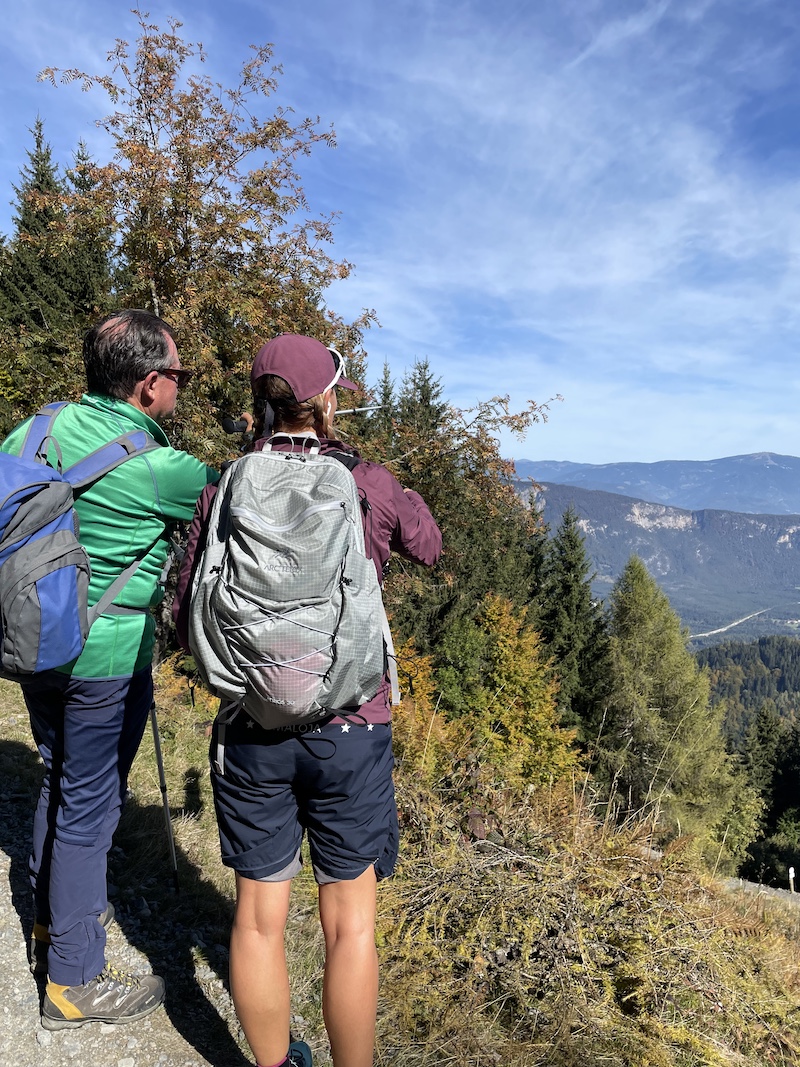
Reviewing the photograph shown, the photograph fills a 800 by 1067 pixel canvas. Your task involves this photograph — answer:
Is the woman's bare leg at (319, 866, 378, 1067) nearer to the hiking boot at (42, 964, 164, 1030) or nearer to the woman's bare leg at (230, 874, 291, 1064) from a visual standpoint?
the woman's bare leg at (230, 874, 291, 1064)

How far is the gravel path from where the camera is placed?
2.06 m

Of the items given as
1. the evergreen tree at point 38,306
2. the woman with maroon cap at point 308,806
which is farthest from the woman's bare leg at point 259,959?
the evergreen tree at point 38,306

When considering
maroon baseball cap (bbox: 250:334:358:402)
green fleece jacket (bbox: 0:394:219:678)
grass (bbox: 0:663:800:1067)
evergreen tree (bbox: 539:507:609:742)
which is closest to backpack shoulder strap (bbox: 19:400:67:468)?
green fleece jacket (bbox: 0:394:219:678)

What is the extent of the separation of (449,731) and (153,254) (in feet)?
18.6

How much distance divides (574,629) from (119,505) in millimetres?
28472

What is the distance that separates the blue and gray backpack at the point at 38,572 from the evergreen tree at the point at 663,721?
880 inches

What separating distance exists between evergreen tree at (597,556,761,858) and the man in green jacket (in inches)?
858

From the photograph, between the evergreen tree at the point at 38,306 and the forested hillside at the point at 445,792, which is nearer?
the forested hillside at the point at 445,792

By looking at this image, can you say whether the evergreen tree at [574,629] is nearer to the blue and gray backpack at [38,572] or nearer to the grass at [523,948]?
the grass at [523,948]

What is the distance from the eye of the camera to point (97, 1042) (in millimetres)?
2102

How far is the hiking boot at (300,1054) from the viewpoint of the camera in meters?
1.93

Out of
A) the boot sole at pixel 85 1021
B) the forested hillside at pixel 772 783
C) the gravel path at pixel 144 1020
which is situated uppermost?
the boot sole at pixel 85 1021

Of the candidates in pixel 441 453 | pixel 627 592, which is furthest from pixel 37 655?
pixel 627 592

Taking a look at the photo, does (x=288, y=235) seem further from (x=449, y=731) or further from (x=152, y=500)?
(x=152, y=500)
